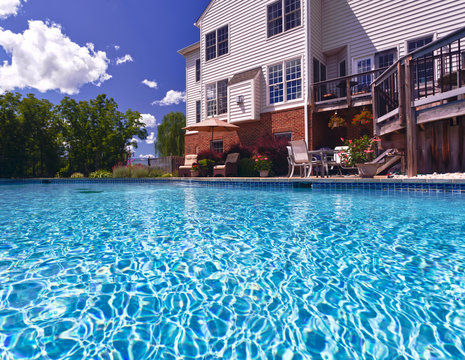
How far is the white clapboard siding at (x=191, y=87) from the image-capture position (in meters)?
16.5

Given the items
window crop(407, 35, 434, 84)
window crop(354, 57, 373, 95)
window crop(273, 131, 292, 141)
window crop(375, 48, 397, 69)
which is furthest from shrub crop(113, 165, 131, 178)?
window crop(407, 35, 434, 84)

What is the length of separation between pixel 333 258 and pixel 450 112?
5.43 meters

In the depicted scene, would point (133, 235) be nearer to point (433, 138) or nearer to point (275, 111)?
point (433, 138)

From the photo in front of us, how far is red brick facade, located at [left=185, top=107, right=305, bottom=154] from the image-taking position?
36.8ft

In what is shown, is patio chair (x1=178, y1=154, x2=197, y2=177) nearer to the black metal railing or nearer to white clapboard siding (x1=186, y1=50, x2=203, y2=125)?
white clapboard siding (x1=186, y1=50, x2=203, y2=125)

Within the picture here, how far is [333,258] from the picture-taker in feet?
6.72

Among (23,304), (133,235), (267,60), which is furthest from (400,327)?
(267,60)

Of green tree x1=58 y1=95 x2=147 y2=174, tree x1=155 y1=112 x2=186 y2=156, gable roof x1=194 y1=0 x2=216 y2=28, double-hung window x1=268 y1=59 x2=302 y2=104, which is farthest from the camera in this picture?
tree x1=155 y1=112 x2=186 y2=156

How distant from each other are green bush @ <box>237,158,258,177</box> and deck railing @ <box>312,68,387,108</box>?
11.7 ft

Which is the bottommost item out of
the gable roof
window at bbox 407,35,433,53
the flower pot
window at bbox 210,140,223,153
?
the flower pot

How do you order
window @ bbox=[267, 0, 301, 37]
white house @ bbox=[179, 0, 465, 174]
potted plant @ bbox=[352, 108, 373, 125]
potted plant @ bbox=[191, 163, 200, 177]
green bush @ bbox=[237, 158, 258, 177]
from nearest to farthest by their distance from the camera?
potted plant @ bbox=[352, 108, 373, 125] < white house @ bbox=[179, 0, 465, 174] < green bush @ bbox=[237, 158, 258, 177] < window @ bbox=[267, 0, 301, 37] < potted plant @ bbox=[191, 163, 200, 177]

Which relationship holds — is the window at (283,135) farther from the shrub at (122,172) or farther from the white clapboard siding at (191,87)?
the shrub at (122,172)

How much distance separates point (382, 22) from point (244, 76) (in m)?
6.01

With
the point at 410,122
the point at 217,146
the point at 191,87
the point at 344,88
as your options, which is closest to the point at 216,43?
the point at 191,87
